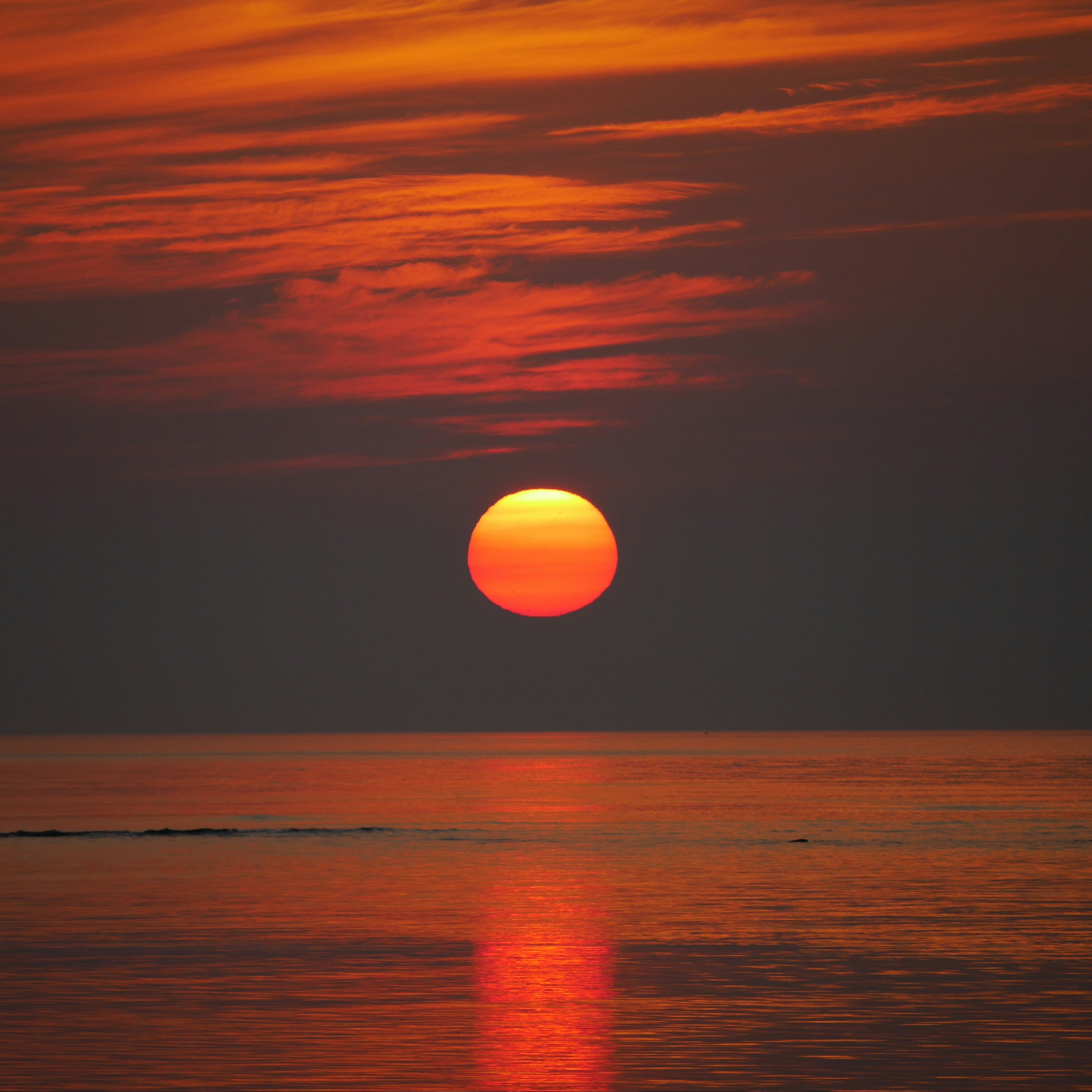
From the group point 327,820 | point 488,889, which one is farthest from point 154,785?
point 488,889

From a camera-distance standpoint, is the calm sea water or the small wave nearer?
the calm sea water

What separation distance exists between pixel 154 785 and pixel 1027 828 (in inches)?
3427

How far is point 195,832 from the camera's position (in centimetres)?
7675

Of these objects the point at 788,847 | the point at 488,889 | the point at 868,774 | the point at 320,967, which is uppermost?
the point at 868,774

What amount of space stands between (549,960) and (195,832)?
47359 millimetres

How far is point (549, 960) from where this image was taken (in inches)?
1291

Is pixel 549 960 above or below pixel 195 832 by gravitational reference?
below

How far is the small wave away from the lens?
242 ft

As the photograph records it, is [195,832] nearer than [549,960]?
No

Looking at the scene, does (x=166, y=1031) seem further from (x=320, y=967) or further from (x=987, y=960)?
(x=987, y=960)

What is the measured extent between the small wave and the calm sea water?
74 cm

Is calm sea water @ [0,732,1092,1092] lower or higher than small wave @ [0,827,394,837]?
lower

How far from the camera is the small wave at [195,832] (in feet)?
242

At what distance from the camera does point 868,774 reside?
550 feet
